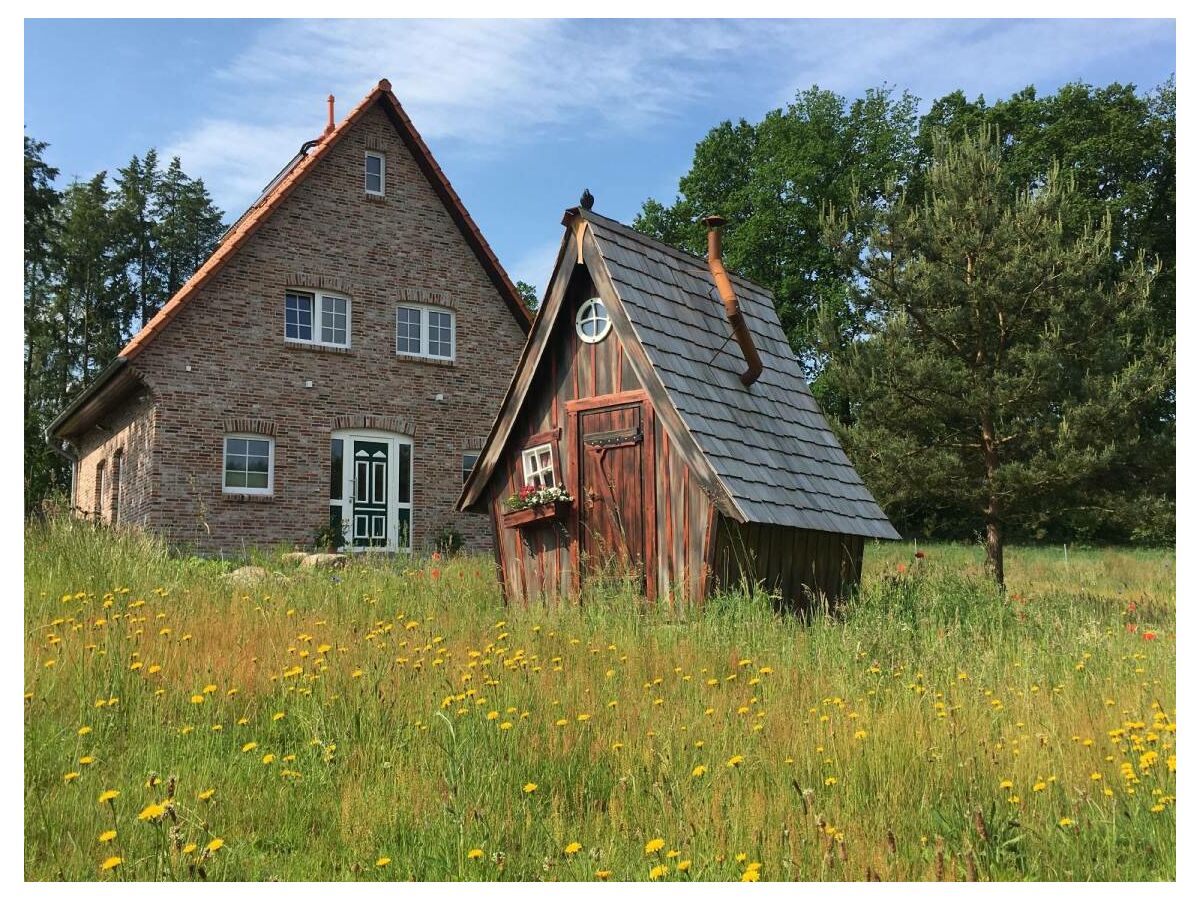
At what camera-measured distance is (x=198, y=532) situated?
18.9 metres

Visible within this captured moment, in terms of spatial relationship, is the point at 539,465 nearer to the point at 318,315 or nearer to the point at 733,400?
the point at 733,400

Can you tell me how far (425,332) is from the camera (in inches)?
850

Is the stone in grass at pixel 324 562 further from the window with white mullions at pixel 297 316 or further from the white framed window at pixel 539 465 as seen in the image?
the window with white mullions at pixel 297 316

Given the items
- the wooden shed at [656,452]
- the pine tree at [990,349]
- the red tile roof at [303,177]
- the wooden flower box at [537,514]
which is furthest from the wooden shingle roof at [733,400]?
the red tile roof at [303,177]

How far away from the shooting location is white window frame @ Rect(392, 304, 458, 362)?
21.2 metres

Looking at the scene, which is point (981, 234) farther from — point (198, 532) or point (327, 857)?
point (327, 857)

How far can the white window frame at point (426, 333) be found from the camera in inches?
836

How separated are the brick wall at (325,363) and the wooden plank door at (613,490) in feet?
29.7

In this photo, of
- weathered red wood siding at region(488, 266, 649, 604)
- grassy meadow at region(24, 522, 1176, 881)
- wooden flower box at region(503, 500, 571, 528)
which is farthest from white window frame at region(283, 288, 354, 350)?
grassy meadow at region(24, 522, 1176, 881)

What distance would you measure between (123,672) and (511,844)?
3.01 metres

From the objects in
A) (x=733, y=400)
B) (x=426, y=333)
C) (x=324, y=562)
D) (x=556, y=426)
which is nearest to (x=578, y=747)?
(x=733, y=400)

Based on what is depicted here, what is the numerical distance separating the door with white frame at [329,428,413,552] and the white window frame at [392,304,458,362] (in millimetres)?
1597

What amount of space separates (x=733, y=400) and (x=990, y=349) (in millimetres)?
8995

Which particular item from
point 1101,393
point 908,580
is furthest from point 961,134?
point 908,580
